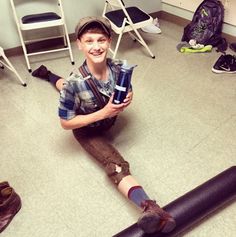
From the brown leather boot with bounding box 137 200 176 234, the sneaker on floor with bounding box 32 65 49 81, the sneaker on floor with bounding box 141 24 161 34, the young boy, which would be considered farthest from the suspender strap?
the sneaker on floor with bounding box 141 24 161 34

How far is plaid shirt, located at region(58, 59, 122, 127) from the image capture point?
4.74 ft

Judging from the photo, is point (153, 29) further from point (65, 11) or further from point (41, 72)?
point (41, 72)

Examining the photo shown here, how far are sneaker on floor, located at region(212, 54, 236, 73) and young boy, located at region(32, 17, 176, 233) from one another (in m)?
1.36

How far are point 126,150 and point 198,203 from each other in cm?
64

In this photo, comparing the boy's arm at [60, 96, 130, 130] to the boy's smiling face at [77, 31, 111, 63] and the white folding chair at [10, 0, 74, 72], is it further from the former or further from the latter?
the white folding chair at [10, 0, 74, 72]

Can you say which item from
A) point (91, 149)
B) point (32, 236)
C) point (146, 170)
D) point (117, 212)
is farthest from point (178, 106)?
point (32, 236)

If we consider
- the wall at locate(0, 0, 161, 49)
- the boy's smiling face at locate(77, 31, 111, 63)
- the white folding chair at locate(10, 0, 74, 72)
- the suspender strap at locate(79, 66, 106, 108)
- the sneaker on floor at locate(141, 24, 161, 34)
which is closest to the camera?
the boy's smiling face at locate(77, 31, 111, 63)

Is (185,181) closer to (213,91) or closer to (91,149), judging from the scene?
(91,149)

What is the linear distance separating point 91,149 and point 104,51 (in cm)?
54

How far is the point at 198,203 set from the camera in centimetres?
129

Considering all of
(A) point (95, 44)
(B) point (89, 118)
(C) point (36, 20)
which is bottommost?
(B) point (89, 118)

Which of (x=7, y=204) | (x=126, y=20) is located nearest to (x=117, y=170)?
(x=7, y=204)

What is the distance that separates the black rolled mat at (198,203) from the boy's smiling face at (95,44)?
778 mm

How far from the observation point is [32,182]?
64.6 inches
